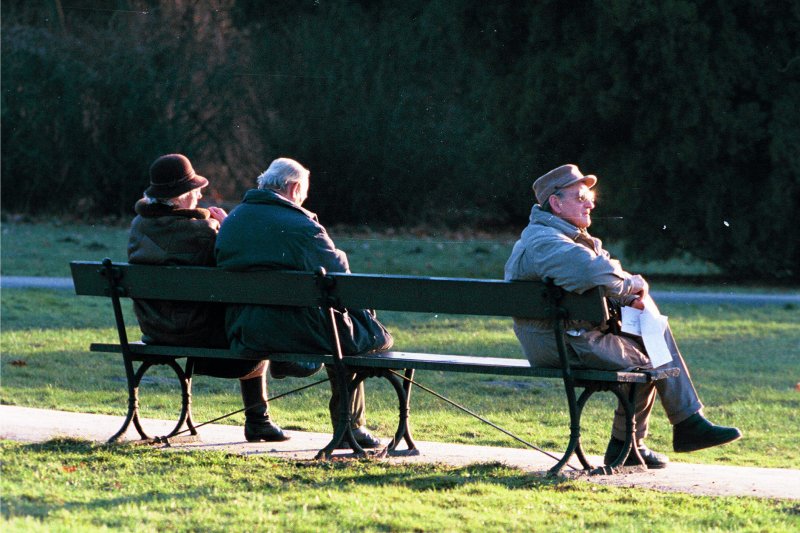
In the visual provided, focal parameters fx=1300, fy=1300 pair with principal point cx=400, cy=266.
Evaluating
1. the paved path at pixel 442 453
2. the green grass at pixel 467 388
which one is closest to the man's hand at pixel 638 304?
the paved path at pixel 442 453

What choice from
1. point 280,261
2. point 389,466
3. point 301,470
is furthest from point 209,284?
point 389,466

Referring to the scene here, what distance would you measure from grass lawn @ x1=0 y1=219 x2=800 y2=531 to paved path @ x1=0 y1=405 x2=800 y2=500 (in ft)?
0.72

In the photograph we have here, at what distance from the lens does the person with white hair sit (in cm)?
595

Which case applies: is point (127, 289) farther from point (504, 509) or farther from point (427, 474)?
point (504, 509)

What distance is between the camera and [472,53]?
66.1ft

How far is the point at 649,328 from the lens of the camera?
5.58 m

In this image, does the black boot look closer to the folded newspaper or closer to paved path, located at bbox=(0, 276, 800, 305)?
the folded newspaper

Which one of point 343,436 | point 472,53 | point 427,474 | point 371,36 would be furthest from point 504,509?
point 371,36

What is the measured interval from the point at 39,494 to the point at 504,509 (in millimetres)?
1709

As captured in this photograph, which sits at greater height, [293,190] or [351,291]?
[293,190]

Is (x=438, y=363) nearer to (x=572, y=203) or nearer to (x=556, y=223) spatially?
(x=556, y=223)

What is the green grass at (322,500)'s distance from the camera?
173 inches

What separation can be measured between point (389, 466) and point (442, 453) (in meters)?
0.51

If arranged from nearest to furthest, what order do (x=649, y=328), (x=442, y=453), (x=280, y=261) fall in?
(x=649, y=328) → (x=280, y=261) → (x=442, y=453)
